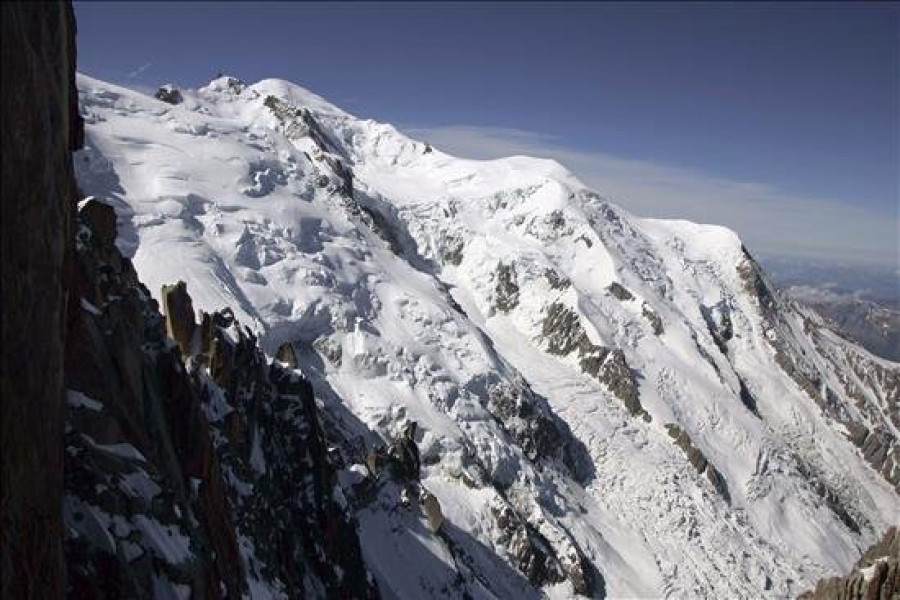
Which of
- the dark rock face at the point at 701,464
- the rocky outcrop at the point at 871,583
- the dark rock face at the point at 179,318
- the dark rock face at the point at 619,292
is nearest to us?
the rocky outcrop at the point at 871,583

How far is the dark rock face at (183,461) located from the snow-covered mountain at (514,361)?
5.47 metres

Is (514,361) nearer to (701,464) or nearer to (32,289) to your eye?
(701,464)

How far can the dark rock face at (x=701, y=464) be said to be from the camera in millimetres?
94375

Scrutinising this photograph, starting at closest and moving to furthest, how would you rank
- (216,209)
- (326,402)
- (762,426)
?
1. (326,402)
2. (216,209)
3. (762,426)

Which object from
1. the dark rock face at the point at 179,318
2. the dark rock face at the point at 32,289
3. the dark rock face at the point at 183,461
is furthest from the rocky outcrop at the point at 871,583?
the dark rock face at the point at 179,318

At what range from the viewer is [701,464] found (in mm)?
95000

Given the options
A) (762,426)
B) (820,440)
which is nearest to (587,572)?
(762,426)

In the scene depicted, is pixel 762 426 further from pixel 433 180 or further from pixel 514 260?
pixel 433 180

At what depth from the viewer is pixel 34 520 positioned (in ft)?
38.9

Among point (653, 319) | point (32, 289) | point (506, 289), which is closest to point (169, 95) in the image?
point (506, 289)

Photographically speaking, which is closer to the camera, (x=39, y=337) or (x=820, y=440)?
(x=39, y=337)

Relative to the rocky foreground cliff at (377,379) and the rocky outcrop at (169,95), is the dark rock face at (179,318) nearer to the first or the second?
the rocky foreground cliff at (377,379)

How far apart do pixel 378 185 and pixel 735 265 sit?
70.3m

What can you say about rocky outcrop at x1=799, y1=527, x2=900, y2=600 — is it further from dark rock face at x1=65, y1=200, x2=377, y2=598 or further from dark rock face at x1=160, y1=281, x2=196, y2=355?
dark rock face at x1=160, y1=281, x2=196, y2=355
